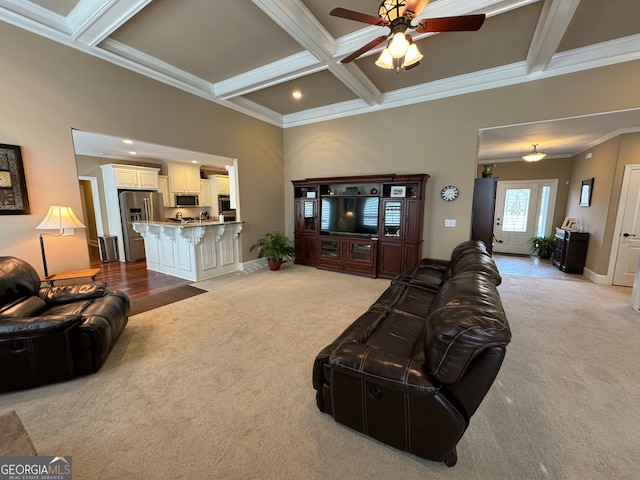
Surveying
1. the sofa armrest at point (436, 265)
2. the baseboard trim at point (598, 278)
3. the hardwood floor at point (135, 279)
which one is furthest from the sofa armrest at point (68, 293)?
the baseboard trim at point (598, 278)

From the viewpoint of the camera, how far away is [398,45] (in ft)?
6.63

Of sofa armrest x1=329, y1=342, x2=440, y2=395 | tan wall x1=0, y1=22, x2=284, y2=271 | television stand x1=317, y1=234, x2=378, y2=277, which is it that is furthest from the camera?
television stand x1=317, y1=234, x2=378, y2=277

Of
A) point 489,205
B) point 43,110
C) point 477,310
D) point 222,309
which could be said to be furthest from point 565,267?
point 43,110

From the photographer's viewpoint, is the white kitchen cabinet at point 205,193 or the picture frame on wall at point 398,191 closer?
the picture frame on wall at point 398,191

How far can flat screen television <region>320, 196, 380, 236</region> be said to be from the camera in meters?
4.97

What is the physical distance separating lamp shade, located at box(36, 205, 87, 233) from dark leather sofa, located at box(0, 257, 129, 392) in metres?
0.50

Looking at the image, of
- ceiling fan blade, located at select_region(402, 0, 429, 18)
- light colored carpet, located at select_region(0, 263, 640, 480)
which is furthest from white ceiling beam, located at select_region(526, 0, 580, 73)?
light colored carpet, located at select_region(0, 263, 640, 480)

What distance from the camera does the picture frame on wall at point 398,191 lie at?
4.61 m

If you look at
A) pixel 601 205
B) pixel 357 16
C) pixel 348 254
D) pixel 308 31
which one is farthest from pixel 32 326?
pixel 601 205

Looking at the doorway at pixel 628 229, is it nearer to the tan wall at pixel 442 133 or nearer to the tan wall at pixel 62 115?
the tan wall at pixel 442 133

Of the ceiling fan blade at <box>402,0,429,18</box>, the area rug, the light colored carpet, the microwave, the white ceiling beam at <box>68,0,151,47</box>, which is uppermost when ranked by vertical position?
the white ceiling beam at <box>68,0,151,47</box>

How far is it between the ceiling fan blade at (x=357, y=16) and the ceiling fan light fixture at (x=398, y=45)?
16 centimetres

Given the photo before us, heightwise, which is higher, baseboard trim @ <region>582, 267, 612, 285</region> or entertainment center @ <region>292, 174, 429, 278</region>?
entertainment center @ <region>292, 174, 429, 278</region>

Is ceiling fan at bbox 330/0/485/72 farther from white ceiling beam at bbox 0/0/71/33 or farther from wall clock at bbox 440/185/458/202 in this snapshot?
white ceiling beam at bbox 0/0/71/33
